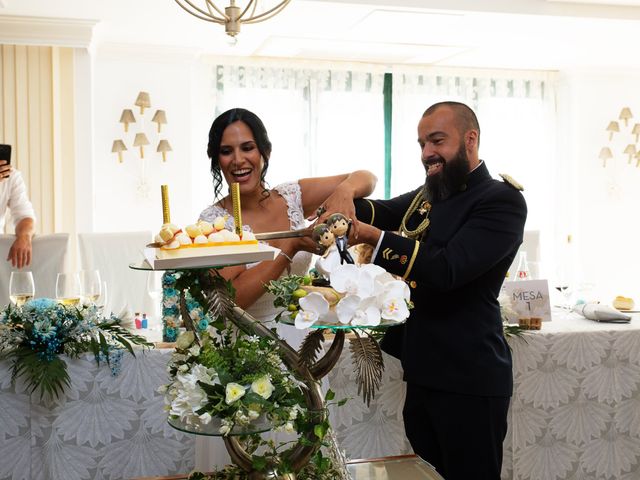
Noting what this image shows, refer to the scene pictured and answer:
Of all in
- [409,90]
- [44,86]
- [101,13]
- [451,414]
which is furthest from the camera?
[409,90]

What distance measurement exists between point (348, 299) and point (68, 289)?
1.77 meters

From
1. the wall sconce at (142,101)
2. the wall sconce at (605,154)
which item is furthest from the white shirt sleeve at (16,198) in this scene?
the wall sconce at (605,154)

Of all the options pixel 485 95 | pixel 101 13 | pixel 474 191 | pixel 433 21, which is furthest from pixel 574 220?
pixel 474 191

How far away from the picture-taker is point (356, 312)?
1.31 m

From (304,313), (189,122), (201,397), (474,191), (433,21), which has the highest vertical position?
(433,21)

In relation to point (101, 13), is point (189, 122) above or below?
below

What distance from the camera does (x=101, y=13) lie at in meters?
5.56

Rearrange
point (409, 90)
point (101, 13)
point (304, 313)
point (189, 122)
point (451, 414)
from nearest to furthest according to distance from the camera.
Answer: point (304, 313), point (451, 414), point (101, 13), point (189, 122), point (409, 90)

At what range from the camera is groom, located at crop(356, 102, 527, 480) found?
2.12 metres

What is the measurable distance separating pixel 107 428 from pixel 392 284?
1589mm

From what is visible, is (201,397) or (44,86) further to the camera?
(44,86)

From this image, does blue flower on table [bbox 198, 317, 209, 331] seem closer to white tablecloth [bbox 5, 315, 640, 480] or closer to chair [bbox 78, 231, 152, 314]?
white tablecloth [bbox 5, 315, 640, 480]

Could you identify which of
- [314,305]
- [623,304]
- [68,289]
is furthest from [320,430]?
[623,304]

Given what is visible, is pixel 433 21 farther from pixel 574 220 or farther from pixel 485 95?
pixel 574 220
